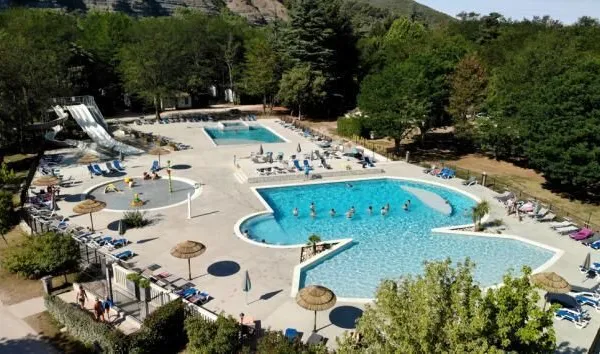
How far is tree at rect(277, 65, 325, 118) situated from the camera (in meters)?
51.0

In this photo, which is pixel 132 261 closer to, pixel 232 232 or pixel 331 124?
pixel 232 232

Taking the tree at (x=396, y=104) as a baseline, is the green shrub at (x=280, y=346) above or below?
below

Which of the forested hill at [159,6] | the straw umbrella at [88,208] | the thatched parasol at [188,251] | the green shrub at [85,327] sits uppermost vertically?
the forested hill at [159,6]

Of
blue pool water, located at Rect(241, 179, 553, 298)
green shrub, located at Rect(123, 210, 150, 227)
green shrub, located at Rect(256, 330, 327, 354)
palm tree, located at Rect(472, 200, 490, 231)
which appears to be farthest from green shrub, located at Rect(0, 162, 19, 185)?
palm tree, located at Rect(472, 200, 490, 231)

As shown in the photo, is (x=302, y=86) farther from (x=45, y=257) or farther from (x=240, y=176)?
(x=45, y=257)

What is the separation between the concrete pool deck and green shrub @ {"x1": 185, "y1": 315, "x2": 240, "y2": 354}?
91.1 inches

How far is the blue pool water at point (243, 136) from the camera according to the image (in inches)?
1772

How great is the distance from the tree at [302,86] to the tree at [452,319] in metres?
43.0

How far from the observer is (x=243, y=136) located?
47.9 metres

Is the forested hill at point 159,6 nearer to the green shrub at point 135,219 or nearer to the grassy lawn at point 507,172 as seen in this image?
the grassy lawn at point 507,172

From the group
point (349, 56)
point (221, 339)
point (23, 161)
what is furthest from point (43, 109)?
point (349, 56)

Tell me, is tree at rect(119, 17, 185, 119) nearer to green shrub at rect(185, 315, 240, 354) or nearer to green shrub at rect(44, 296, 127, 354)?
green shrub at rect(44, 296, 127, 354)

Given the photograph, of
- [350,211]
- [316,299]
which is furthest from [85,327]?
[350,211]

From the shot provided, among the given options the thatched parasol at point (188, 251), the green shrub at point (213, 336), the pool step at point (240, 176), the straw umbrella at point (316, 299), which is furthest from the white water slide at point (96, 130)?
the straw umbrella at point (316, 299)
